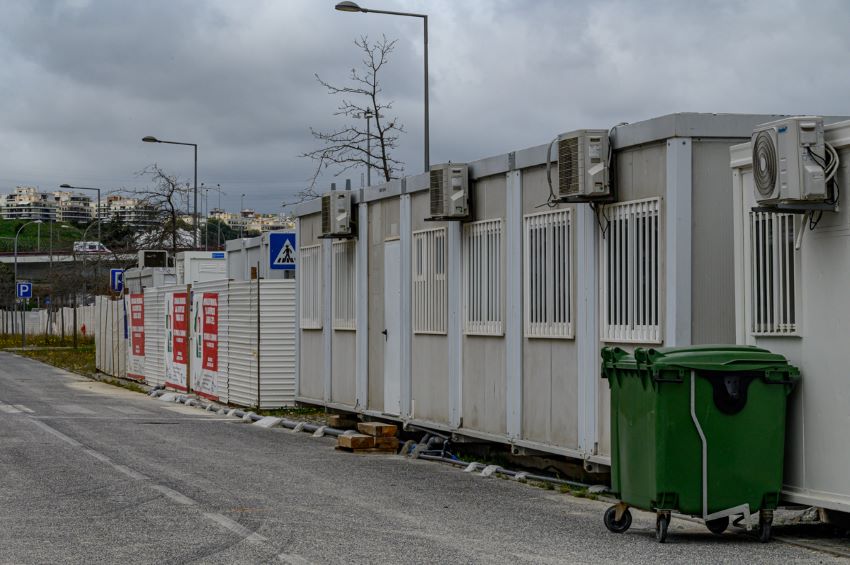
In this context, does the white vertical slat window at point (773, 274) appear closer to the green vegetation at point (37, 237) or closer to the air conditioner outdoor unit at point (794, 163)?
the air conditioner outdoor unit at point (794, 163)

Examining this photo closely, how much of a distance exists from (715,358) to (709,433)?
0.53m

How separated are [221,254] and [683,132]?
2504 centimetres

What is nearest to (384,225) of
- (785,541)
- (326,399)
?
(326,399)

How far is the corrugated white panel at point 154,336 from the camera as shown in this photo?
31438 mm

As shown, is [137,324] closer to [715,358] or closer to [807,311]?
[715,358]

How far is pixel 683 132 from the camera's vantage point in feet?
37.0

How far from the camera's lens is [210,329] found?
26.3 meters

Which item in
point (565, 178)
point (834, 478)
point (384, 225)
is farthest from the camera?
point (384, 225)

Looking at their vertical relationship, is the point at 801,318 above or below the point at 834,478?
above

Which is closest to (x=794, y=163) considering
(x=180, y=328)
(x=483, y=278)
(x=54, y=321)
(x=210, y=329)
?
(x=483, y=278)

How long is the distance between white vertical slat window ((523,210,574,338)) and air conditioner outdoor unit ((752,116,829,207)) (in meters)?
3.87

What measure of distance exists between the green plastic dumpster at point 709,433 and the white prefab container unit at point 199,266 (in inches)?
972

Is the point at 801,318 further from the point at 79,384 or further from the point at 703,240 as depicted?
the point at 79,384

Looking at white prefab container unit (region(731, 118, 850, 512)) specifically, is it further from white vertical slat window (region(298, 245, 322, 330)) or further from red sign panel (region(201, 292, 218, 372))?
red sign panel (region(201, 292, 218, 372))
